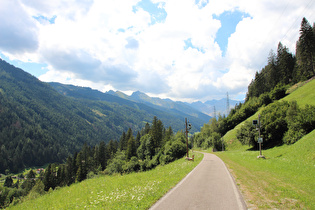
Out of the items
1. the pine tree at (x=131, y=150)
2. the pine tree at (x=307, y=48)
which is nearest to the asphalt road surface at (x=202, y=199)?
the pine tree at (x=131, y=150)

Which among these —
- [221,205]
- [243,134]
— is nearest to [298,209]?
[221,205]

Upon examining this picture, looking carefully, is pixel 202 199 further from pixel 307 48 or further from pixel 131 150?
pixel 307 48

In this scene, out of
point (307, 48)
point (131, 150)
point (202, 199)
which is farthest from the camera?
point (131, 150)

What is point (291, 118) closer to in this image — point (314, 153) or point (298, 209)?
point (314, 153)

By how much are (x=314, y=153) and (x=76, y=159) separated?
334 ft

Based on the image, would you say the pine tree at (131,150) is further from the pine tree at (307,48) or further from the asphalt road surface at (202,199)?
the pine tree at (307,48)

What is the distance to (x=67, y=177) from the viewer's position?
9200 centimetres

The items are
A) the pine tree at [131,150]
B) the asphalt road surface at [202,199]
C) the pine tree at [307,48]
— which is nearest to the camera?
the asphalt road surface at [202,199]

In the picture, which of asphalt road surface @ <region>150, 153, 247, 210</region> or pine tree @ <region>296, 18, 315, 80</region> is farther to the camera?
pine tree @ <region>296, 18, 315, 80</region>

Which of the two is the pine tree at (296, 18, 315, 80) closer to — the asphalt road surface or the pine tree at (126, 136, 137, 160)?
the asphalt road surface

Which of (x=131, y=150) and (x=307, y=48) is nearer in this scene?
(x=307, y=48)

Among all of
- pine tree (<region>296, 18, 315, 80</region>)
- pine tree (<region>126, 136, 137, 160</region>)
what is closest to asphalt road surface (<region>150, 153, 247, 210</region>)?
pine tree (<region>126, 136, 137, 160</region>)

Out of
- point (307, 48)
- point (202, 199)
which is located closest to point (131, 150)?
point (202, 199)

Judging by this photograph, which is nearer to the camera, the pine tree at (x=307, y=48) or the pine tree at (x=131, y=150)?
the pine tree at (x=307, y=48)
